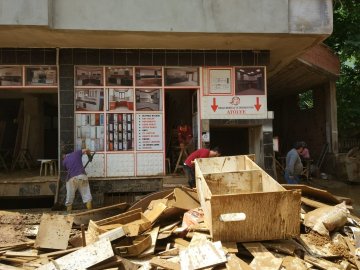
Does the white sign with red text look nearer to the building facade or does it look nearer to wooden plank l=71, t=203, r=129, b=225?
the building facade

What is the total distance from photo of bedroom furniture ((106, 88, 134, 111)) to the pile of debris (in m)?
3.78

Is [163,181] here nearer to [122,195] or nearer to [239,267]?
[122,195]

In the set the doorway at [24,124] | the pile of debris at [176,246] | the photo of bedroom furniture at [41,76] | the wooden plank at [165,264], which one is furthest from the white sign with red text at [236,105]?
the doorway at [24,124]

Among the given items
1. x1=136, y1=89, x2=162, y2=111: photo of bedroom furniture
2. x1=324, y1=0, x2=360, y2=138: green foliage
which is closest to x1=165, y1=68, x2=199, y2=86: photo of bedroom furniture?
x1=136, y1=89, x2=162, y2=111: photo of bedroom furniture

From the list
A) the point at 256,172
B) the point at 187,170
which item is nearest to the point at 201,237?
the point at 256,172

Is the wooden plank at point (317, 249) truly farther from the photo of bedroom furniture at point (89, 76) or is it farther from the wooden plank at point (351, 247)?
the photo of bedroom furniture at point (89, 76)

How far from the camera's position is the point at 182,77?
27.2ft

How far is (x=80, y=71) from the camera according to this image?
26.6 feet

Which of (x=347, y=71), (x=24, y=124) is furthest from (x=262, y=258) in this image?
(x=347, y=71)

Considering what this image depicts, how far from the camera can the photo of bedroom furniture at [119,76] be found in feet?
26.8

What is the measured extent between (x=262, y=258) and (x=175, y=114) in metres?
9.22

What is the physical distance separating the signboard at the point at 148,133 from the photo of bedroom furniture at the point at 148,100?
225 millimetres

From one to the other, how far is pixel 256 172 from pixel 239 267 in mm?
2307

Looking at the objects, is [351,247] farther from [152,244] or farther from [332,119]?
[332,119]
